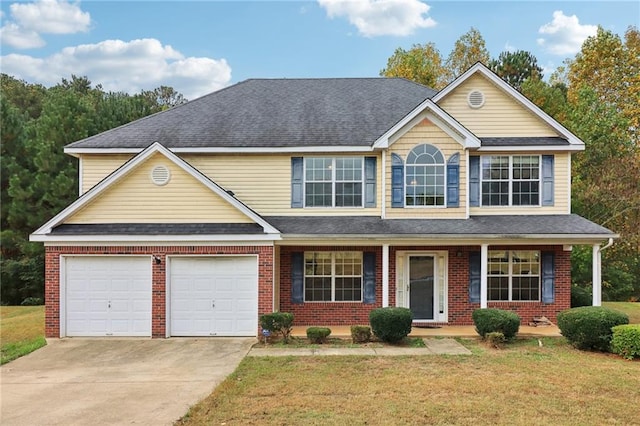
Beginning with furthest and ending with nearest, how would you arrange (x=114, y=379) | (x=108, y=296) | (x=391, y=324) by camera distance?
(x=108, y=296) < (x=391, y=324) < (x=114, y=379)

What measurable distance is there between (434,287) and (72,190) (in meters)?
19.5

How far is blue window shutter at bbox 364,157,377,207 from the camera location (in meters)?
15.3

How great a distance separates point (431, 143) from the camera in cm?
1482

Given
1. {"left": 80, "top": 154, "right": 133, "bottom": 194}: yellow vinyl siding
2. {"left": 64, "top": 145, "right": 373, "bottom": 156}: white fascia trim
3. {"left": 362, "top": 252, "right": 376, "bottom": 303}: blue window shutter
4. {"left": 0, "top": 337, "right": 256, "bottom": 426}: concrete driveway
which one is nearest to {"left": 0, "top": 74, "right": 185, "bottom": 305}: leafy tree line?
{"left": 80, "top": 154, "right": 133, "bottom": 194}: yellow vinyl siding

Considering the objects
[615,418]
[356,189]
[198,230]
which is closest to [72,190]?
[198,230]

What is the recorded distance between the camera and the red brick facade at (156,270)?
13.2m

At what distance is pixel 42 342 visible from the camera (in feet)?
41.6

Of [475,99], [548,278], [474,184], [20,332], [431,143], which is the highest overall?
[475,99]

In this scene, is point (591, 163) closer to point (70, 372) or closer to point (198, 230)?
point (198, 230)

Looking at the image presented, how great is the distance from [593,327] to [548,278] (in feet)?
11.9

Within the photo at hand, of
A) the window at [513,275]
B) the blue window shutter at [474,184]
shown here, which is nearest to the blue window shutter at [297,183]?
the blue window shutter at [474,184]

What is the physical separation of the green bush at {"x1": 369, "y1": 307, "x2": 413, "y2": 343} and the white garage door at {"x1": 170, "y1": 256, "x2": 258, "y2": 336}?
3370 millimetres

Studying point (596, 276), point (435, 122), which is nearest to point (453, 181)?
point (435, 122)

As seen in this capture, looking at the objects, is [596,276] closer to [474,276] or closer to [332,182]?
[474,276]
